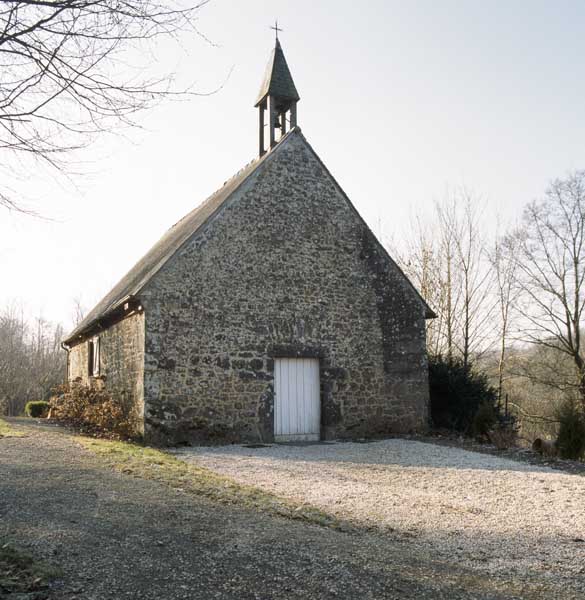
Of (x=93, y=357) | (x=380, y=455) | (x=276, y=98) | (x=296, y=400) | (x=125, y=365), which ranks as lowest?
(x=380, y=455)

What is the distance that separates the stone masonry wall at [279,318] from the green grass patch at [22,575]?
24.8 ft

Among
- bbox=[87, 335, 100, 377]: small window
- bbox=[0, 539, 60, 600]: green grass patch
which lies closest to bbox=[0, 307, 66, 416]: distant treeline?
bbox=[87, 335, 100, 377]: small window

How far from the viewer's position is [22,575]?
13.0ft

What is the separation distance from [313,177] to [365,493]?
9.02 meters

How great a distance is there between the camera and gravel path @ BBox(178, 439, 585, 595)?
5266 mm

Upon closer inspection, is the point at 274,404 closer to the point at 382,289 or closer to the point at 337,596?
the point at 382,289

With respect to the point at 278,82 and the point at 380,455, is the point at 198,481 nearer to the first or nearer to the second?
the point at 380,455

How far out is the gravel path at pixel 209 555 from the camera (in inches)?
157

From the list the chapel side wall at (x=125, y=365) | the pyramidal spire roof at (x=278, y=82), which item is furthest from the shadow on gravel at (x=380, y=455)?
the pyramidal spire roof at (x=278, y=82)

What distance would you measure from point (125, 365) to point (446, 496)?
8232 millimetres

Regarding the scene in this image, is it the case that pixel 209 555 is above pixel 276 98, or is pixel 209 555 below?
below

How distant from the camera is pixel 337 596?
394 cm

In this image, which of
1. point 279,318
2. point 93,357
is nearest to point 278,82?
point 279,318

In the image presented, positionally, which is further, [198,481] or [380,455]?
[380,455]
